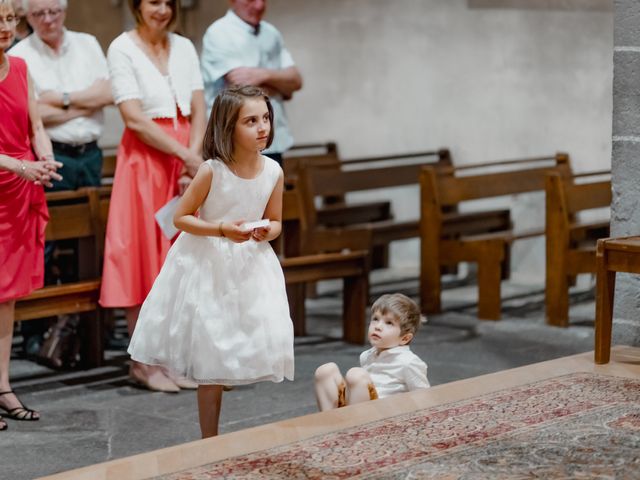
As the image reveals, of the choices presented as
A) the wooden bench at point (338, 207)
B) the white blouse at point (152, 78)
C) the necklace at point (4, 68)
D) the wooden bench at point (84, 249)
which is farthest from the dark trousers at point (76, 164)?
the wooden bench at point (338, 207)

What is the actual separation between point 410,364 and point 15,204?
1.59 meters

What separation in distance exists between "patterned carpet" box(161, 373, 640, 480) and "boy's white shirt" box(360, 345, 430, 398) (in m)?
0.16

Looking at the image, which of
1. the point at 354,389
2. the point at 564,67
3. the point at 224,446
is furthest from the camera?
the point at 564,67

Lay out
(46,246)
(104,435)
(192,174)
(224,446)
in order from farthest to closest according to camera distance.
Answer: (46,246) → (192,174) → (104,435) → (224,446)

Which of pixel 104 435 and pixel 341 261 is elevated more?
pixel 341 261

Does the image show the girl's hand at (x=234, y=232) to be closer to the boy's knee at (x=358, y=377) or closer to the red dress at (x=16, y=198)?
the boy's knee at (x=358, y=377)

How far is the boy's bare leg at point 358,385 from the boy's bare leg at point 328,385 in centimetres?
4

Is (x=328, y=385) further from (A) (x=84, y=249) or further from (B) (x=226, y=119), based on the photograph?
(A) (x=84, y=249)

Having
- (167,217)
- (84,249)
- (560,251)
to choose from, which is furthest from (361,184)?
(167,217)

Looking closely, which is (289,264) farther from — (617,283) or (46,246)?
(617,283)

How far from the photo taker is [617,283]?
531cm

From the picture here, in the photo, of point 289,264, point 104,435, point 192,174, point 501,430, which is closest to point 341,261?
point 289,264

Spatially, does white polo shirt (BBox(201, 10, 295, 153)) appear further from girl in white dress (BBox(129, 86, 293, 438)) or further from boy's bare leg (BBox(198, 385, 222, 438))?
boy's bare leg (BBox(198, 385, 222, 438))

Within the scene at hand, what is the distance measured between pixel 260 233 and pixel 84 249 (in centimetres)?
202
